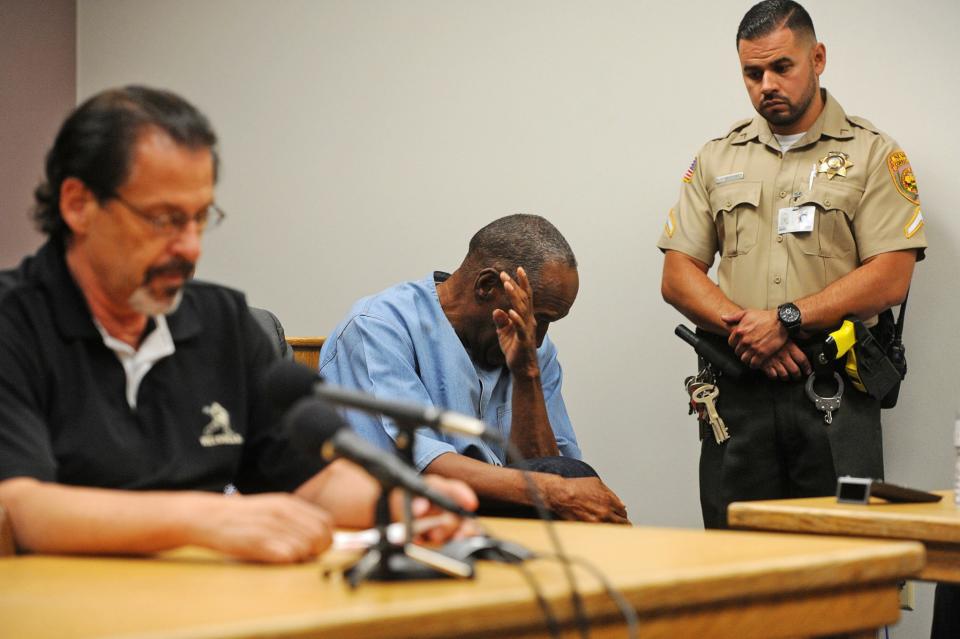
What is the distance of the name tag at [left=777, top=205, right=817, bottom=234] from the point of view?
3.22 meters

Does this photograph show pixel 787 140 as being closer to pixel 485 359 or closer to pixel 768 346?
pixel 768 346

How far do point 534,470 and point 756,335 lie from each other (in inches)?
38.3

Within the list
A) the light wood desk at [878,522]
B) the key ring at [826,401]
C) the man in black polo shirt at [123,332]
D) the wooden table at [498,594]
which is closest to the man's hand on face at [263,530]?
the wooden table at [498,594]

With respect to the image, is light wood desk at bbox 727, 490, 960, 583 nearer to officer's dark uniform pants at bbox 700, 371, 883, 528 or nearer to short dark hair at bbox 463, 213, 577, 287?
short dark hair at bbox 463, 213, 577, 287

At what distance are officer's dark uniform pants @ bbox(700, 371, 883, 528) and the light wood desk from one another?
1.17 metres

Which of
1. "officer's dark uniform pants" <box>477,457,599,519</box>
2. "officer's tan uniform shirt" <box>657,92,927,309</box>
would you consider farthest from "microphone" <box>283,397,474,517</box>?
"officer's tan uniform shirt" <box>657,92,927,309</box>

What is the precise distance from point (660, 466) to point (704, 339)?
75 centimetres

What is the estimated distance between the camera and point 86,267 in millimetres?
1481

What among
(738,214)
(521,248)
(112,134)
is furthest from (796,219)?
(112,134)

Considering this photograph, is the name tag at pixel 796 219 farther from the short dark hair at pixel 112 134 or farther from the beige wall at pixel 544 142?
the short dark hair at pixel 112 134

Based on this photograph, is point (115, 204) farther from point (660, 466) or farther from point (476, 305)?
point (660, 466)

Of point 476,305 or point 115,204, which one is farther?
point 476,305

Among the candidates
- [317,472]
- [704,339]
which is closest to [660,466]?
[704,339]

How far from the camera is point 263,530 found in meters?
1.13
